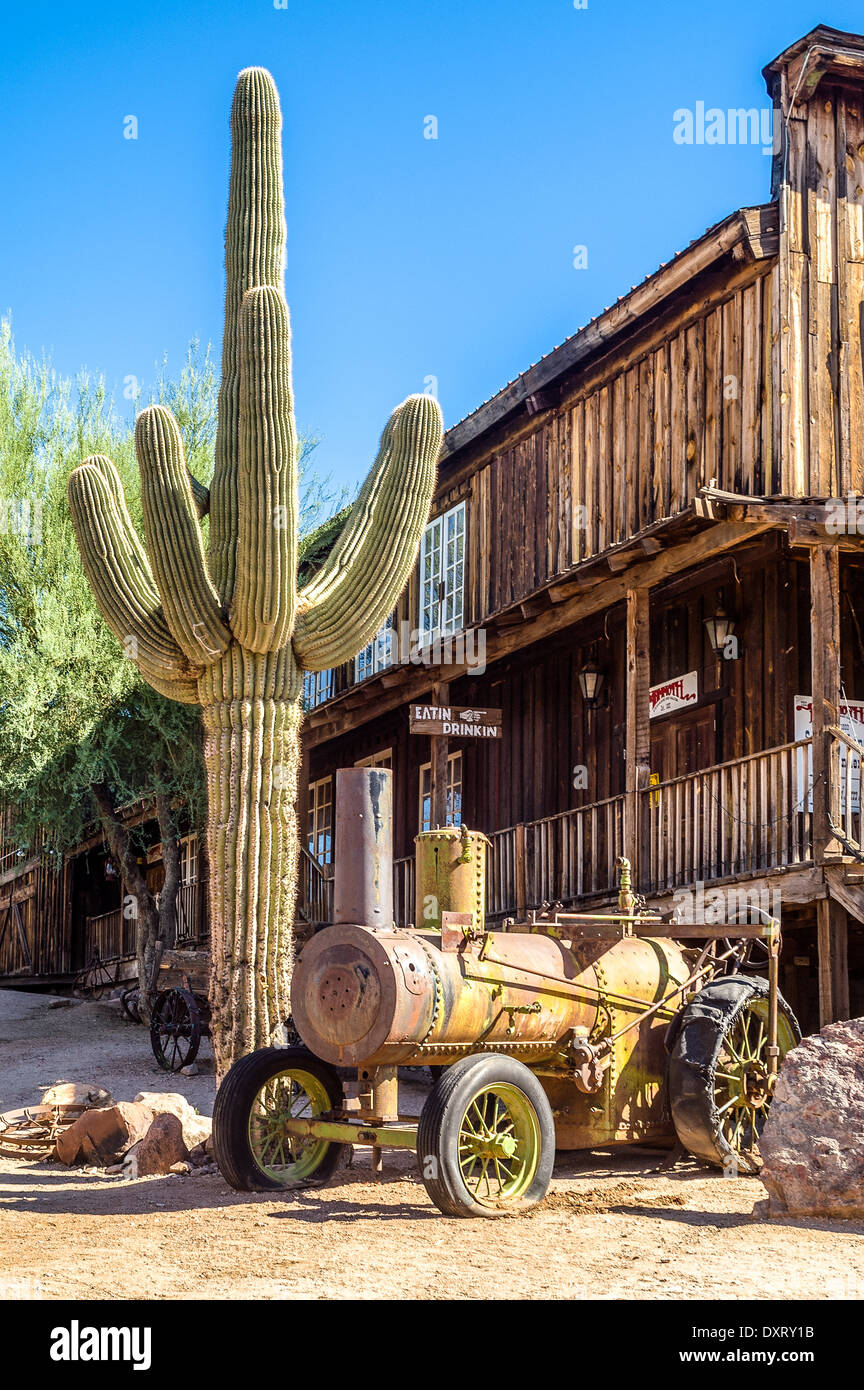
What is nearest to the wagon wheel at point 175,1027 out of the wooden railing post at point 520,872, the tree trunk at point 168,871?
the tree trunk at point 168,871

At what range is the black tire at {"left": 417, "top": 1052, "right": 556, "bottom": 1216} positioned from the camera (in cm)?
709

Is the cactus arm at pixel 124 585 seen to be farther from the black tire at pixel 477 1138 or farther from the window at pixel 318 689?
the window at pixel 318 689

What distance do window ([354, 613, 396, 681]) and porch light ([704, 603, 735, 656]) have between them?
6.36m

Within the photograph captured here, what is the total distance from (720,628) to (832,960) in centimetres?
403

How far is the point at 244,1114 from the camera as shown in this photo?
8.16m

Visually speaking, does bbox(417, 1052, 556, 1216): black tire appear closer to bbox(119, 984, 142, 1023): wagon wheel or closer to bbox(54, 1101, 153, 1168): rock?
bbox(54, 1101, 153, 1168): rock

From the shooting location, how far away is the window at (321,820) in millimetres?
23031

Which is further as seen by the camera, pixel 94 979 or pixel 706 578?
pixel 94 979

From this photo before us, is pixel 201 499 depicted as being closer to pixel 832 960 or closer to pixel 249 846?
pixel 249 846

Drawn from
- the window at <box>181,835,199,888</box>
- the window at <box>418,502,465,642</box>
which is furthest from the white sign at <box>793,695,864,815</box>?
the window at <box>181,835,199,888</box>

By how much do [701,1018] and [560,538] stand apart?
8.04 meters

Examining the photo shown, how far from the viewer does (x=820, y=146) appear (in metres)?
13.5

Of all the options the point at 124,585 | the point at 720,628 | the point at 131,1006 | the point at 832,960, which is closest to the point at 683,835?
the point at 832,960

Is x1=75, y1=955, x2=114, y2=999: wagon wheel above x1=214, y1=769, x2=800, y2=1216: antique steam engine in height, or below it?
below
